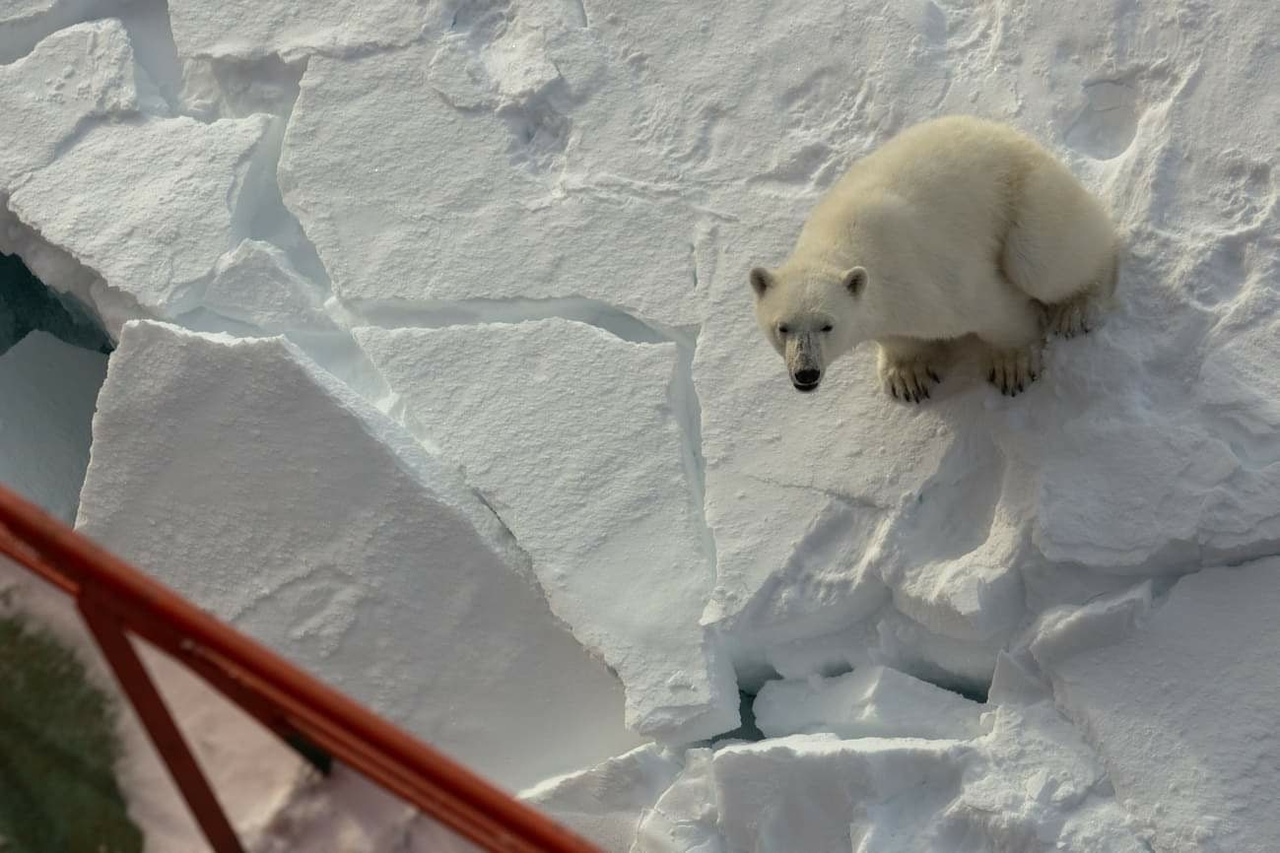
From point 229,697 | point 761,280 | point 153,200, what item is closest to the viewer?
point 229,697

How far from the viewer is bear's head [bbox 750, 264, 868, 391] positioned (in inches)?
101

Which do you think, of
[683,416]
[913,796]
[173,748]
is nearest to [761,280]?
[683,416]

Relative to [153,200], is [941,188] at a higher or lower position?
lower

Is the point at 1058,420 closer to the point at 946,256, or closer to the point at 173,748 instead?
the point at 946,256

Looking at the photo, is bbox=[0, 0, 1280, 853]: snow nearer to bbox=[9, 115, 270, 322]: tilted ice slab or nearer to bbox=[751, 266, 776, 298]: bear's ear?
bbox=[9, 115, 270, 322]: tilted ice slab

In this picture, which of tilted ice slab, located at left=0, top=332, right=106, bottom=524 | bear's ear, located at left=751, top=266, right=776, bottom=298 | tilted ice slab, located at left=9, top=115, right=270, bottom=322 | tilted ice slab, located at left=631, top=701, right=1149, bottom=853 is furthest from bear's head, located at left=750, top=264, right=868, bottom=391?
tilted ice slab, located at left=0, top=332, right=106, bottom=524

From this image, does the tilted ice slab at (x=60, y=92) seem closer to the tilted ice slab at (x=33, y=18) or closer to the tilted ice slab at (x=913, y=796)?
the tilted ice slab at (x=33, y=18)

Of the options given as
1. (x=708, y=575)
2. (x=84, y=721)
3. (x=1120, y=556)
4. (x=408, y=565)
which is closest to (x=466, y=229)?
(x=408, y=565)

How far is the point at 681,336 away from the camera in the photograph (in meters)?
3.22

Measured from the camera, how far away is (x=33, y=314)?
4391 mm

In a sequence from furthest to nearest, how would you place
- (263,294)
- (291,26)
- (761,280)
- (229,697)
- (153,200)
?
(291,26) → (153,200) → (263,294) → (761,280) → (229,697)

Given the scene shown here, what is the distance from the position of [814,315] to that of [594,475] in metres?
0.70

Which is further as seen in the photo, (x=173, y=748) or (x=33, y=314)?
(x=33, y=314)

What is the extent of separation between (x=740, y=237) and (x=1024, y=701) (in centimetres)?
124
